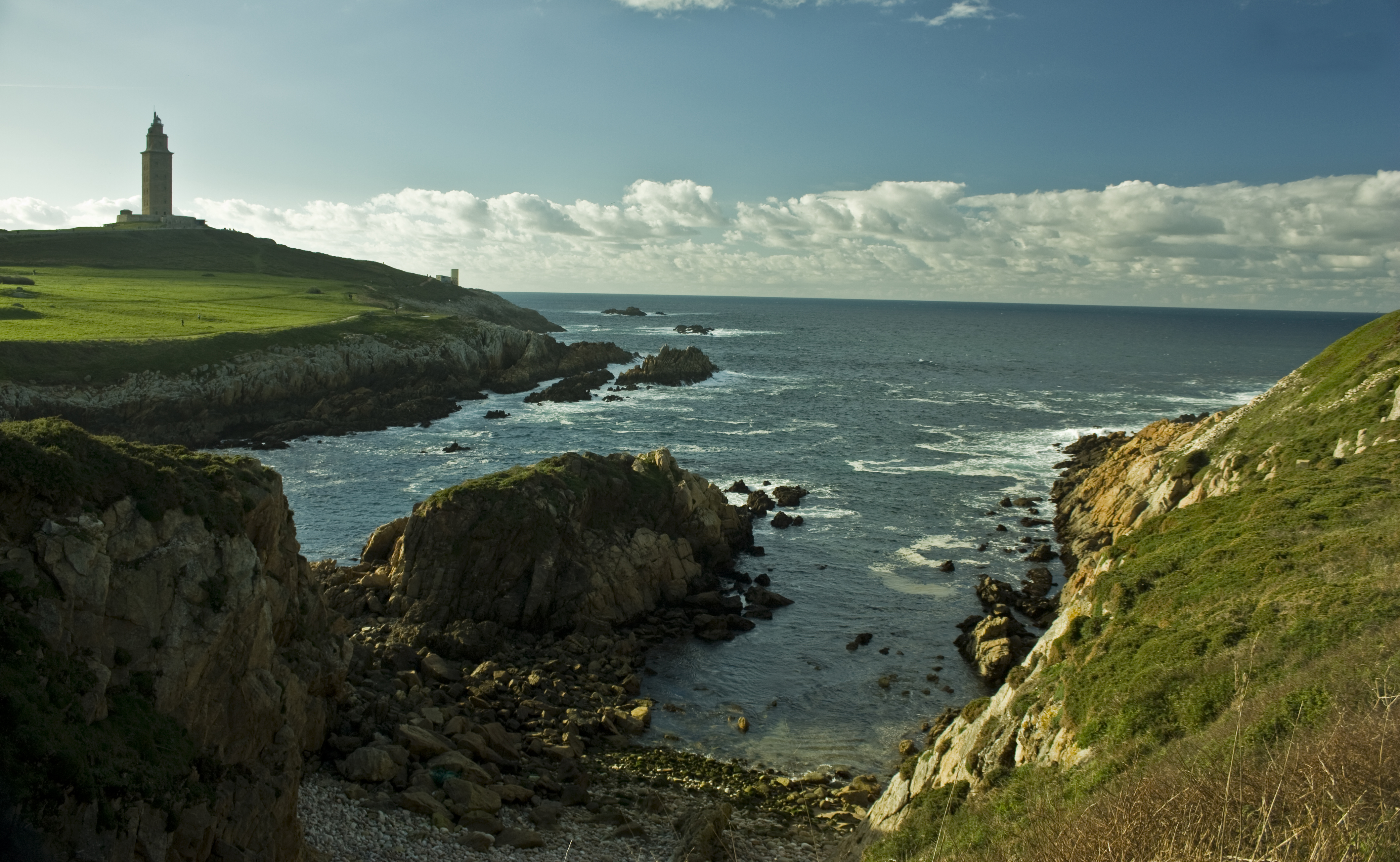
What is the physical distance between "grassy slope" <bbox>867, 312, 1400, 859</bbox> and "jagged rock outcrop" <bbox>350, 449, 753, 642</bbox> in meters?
17.0

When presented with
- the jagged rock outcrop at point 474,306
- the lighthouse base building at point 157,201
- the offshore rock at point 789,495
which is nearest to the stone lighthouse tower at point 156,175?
the lighthouse base building at point 157,201

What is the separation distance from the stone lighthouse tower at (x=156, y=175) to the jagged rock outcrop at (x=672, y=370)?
256ft

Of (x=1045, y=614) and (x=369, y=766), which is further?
(x=1045, y=614)

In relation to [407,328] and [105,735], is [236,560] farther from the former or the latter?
[407,328]

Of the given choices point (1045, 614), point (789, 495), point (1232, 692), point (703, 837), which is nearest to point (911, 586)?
point (1045, 614)

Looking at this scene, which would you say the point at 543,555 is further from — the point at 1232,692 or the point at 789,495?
the point at 1232,692

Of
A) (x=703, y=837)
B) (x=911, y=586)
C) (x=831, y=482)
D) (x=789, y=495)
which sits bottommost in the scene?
(x=703, y=837)

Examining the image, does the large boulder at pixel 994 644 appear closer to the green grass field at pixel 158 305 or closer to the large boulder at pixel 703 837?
the large boulder at pixel 703 837

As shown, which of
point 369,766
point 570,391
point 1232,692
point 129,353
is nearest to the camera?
point 1232,692

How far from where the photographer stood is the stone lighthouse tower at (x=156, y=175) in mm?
118688

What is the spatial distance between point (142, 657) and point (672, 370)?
83751 millimetres

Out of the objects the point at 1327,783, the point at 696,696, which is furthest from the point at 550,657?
the point at 1327,783

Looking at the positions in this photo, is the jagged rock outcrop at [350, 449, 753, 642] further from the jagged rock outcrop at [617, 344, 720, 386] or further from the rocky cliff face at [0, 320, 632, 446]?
the jagged rock outcrop at [617, 344, 720, 386]

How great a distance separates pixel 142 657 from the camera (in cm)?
1446
